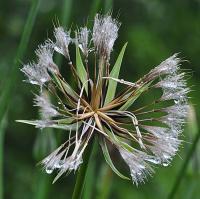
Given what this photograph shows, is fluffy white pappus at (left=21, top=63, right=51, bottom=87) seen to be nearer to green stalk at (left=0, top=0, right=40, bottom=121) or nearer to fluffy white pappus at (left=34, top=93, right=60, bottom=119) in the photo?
fluffy white pappus at (left=34, top=93, right=60, bottom=119)

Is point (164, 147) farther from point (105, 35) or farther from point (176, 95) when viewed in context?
point (105, 35)

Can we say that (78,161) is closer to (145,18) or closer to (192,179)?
(192,179)

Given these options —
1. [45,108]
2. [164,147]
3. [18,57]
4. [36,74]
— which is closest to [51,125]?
[45,108]

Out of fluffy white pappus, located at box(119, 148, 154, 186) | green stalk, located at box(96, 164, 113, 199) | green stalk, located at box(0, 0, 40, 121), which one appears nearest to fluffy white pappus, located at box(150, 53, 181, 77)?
fluffy white pappus, located at box(119, 148, 154, 186)

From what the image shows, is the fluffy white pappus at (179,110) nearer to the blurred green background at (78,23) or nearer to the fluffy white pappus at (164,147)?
the fluffy white pappus at (164,147)

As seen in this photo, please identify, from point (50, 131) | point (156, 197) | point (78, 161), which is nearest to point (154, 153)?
point (78, 161)

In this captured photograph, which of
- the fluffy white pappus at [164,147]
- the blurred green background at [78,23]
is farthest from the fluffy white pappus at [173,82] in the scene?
the blurred green background at [78,23]
